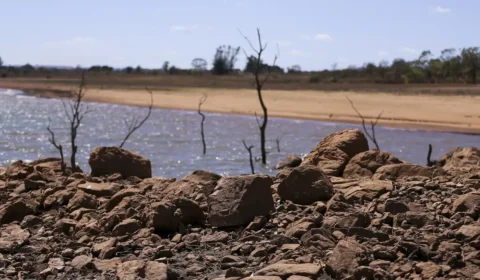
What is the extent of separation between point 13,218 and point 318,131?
23.8 meters

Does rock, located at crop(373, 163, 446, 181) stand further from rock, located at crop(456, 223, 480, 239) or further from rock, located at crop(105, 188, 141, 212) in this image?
rock, located at crop(105, 188, 141, 212)

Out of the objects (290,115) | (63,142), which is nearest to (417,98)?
(290,115)

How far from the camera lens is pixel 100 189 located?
700cm

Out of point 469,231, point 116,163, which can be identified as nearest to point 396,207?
point 469,231

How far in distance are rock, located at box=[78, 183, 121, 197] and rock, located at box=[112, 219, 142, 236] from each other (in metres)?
1.32

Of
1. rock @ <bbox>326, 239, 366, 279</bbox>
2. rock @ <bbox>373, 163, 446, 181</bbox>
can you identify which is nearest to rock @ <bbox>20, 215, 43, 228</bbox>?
rock @ <bbox>326, 239, 366, 279</bbox>

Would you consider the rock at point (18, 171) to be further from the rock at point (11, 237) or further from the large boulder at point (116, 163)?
the rock at point (11, 237)

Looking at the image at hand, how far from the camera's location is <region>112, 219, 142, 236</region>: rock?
18.5 feet

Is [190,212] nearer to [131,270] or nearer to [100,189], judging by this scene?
[131,270]

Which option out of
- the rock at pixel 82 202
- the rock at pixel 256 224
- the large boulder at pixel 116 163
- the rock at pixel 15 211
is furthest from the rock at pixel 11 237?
the large boulder at pixel 116 163

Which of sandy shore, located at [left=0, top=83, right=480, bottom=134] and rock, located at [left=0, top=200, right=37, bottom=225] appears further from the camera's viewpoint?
sandy shore, located at [left=0, top=83, right=480, bottom=134]

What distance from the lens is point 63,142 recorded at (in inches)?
1053

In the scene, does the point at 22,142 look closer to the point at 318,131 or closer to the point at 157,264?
the point at 318,131

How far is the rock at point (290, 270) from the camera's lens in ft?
14.2
